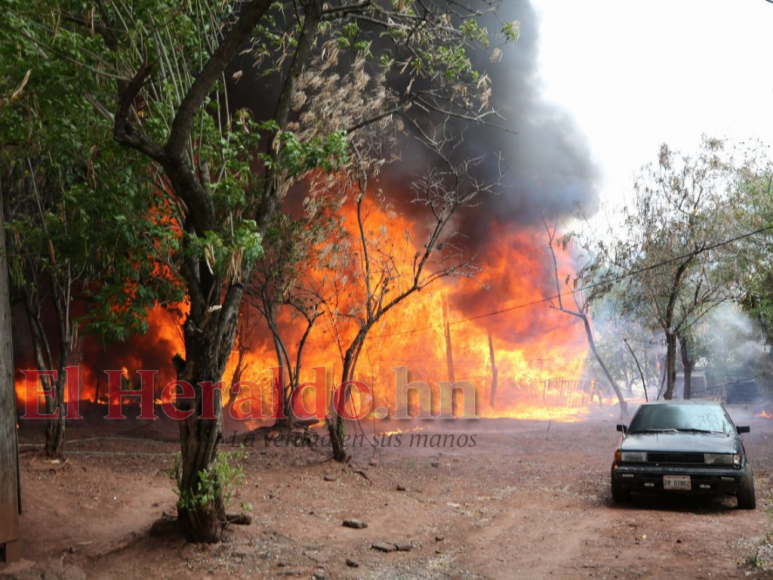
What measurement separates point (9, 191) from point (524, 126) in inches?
945

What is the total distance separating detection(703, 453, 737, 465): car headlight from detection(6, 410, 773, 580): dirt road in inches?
28.4

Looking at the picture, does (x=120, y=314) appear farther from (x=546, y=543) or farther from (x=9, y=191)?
(x=546, y=543)

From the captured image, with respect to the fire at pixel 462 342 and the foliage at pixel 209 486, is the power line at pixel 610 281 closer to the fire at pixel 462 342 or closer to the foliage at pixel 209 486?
the fire at pixel 462 342

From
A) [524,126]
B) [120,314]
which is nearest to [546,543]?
[120,314]

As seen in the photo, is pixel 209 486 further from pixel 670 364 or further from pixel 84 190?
pixel 670 364

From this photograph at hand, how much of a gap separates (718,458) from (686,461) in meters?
0.40

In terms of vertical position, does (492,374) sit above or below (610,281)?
below

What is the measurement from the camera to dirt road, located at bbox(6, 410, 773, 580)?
6492 mm

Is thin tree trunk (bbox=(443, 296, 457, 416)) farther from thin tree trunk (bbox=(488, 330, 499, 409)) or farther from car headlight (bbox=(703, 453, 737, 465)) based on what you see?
car headlight (bbox=(703, 453, 737, 465))

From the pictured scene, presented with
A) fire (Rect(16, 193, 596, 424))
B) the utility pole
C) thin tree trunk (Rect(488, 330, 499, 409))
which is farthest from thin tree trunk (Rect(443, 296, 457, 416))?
the utility pole

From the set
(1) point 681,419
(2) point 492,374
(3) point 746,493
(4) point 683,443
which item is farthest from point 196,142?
(2) point 492,374

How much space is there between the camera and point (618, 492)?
941 cm

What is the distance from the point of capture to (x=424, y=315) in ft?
94.8

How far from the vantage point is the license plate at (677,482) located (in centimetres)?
859
